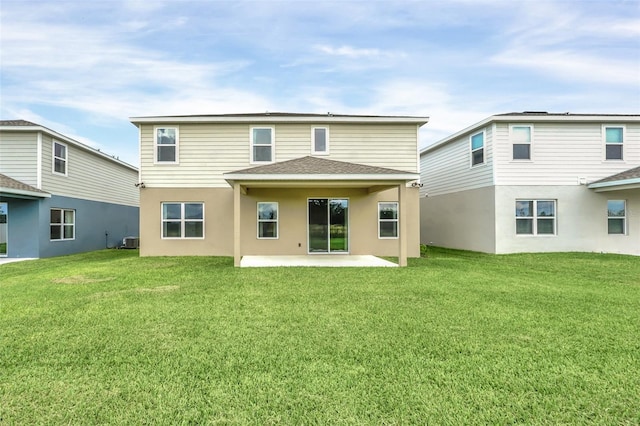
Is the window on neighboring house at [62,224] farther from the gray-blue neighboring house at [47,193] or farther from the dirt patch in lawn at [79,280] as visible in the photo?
the dirt patch in lawn at [79,280]

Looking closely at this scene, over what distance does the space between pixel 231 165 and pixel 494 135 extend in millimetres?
10323

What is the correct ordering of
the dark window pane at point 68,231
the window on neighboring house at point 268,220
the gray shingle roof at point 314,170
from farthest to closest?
the dark window pane at point 68,231
the window on neighboring house at point 268,220
the gray shingle roof at point 314,170

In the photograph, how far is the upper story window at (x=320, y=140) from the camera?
543 inches

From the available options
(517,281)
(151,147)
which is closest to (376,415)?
(517,281)

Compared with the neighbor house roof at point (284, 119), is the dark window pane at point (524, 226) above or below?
below

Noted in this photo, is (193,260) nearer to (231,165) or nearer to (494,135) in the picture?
(231,165)

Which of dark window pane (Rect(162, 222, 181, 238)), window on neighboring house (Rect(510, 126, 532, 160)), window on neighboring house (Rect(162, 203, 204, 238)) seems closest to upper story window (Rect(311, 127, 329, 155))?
window on neighboring house (Rect(162, 203, 204, 238))

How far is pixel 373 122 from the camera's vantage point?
1361 cm

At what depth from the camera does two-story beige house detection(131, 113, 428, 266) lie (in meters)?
13.6

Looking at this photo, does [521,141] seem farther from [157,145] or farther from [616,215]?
[157,145]

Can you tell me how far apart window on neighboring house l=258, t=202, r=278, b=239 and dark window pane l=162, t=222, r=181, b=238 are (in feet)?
10.4

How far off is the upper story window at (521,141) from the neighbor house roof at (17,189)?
18.2 meters

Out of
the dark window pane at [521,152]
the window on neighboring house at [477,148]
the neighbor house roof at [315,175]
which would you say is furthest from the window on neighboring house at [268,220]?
the dark window pane at [521,152]

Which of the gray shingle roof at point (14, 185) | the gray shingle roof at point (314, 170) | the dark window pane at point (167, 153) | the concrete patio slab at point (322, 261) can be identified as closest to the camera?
the gray shingle roof at point (314, 170)
